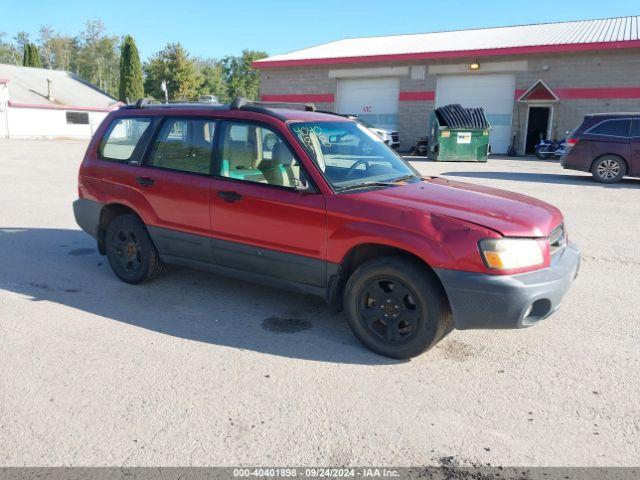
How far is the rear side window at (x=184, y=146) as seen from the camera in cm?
464

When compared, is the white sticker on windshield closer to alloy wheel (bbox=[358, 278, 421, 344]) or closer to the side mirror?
the side mirror

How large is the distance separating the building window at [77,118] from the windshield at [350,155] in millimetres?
41430

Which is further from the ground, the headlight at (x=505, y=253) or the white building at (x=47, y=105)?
the white building at (x=47, y=105)

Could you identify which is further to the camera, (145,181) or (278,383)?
(145,181)

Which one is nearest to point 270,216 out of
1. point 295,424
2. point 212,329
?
point 212,329

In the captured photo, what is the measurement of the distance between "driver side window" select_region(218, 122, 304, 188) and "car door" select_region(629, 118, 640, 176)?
11727 mm

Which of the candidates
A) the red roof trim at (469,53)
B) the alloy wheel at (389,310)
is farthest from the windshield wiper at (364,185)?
the red roof trim at (469,53)

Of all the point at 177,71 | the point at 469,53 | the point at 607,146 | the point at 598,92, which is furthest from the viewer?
the point at 177,71

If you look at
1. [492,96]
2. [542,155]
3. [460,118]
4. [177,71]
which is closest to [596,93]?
[542,155]

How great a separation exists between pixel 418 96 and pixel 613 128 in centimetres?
1436

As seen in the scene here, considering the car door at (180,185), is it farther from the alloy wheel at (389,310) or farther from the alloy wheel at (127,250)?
the alloy wheel at (389,310)

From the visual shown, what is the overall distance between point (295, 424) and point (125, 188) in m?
3.14

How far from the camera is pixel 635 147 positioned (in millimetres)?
12898

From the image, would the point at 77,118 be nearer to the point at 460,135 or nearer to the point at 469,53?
the point at 469,53
